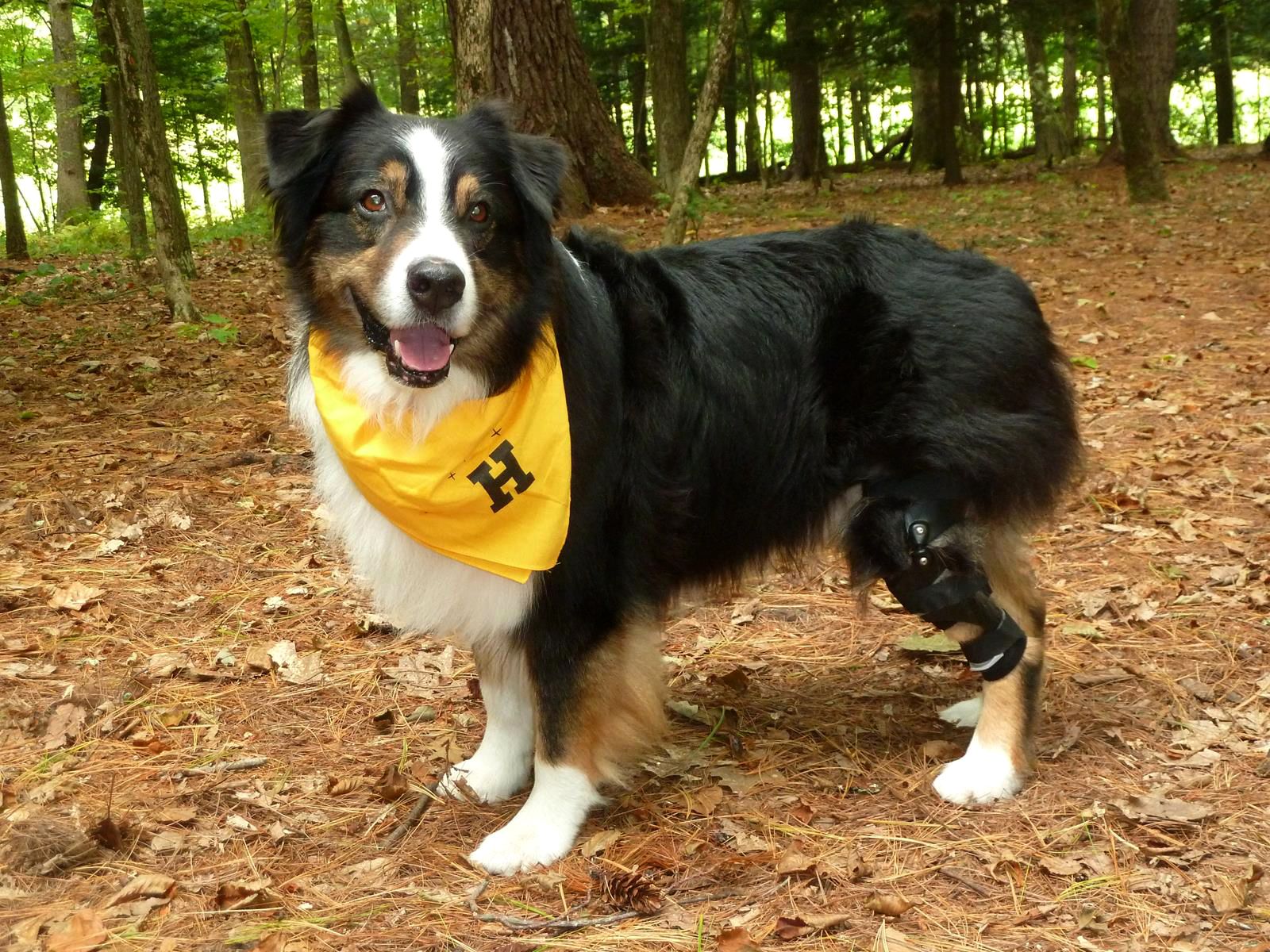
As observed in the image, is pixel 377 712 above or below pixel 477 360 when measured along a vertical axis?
below

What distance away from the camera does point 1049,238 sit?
12539 millimetres

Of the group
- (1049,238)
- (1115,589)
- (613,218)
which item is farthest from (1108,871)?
(1049,238)

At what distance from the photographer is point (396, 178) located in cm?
304

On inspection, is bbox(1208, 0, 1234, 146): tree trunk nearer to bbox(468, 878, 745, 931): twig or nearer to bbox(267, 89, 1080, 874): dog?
bbox(267, 89, 1080, 874): dog

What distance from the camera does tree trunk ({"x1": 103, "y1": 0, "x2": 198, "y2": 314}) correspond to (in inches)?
329

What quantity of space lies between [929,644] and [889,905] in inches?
71.2

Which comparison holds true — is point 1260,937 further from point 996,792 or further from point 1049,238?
point 1049,238

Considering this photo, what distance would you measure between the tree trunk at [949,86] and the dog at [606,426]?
14.3 m

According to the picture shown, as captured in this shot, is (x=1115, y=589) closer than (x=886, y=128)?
Yes

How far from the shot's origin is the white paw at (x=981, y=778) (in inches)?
136

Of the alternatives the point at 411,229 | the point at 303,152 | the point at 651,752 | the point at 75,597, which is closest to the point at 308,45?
the point at 75,597

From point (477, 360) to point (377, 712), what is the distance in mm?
1661

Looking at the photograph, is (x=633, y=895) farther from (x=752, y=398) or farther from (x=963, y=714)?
(x=963, y=714)

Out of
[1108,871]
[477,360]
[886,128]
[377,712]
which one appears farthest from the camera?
[886,128]
